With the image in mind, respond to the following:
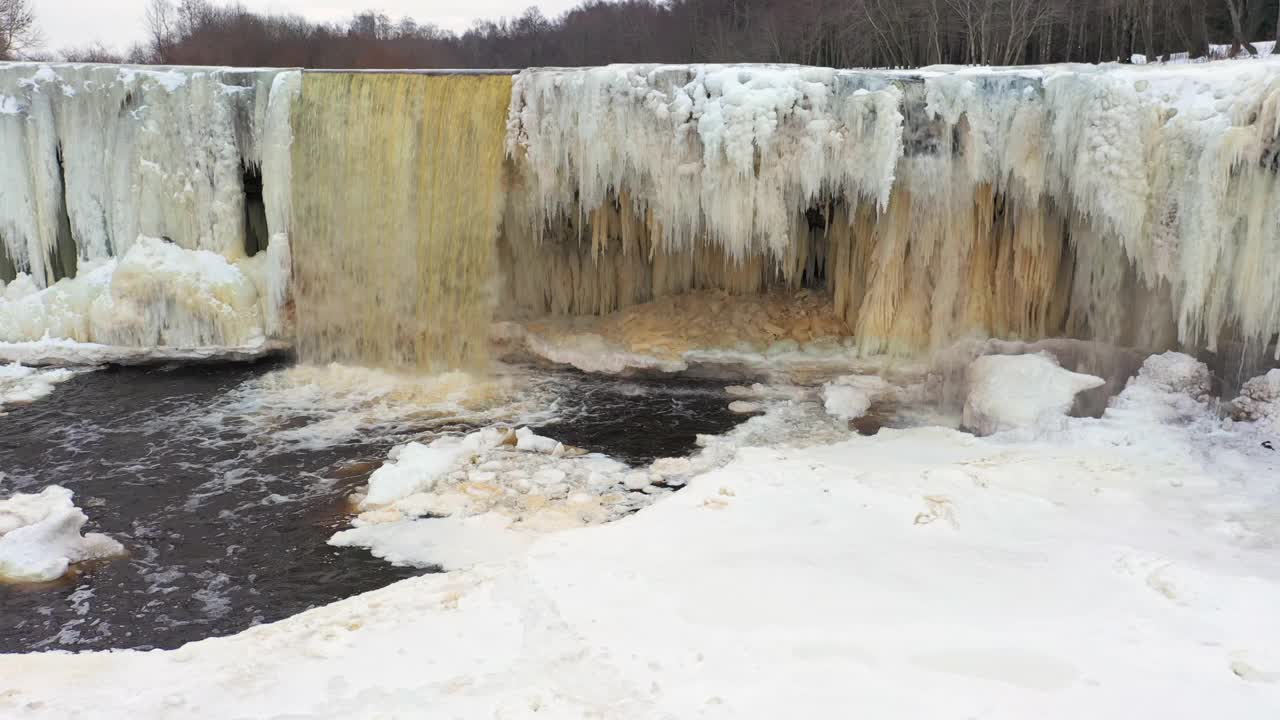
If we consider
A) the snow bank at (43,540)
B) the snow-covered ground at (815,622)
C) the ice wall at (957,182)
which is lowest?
the snow bank at (43,540)

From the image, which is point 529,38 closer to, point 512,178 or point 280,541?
point 512,178

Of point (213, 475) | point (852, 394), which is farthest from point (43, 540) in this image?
point (852, 394)

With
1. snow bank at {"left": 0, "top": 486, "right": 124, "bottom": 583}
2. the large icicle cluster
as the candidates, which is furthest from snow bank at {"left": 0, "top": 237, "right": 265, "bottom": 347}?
snow bank at {"left": 0, "top": 486, "right": 124, "bottom": 583}

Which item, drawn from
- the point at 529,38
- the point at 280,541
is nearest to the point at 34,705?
the point at 280,541

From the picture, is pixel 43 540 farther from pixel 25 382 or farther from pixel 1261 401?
pixel 1261 401

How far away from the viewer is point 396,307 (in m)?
10.7

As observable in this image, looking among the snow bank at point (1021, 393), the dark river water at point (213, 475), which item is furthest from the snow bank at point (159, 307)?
the snow bank at point (1021, 393)

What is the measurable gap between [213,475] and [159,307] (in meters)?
3.66

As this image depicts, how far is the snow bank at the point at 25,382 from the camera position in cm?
963

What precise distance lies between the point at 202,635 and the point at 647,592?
2667 mm

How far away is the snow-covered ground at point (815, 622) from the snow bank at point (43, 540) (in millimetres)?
1599

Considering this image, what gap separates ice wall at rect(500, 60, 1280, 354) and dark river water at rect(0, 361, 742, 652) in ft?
7.18

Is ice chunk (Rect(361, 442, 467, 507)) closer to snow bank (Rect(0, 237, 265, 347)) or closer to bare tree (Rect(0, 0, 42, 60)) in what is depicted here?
snow bank (Rect(0, 237, 265, 347))

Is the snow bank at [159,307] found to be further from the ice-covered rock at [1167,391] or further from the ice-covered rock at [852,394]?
the ice-covered rock at [1167,391]
